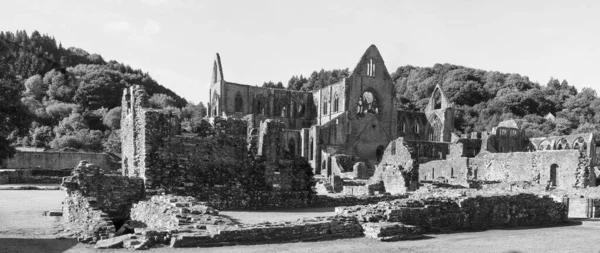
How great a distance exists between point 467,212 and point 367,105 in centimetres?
5341

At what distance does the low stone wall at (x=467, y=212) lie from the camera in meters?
13.0

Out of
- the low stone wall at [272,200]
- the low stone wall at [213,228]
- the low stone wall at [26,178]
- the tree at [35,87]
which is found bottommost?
the low stone wall at [26,178]

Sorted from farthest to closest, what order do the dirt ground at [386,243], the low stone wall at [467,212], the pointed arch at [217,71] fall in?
the pointed arch at [217,71] < the low stone wall at [467,212] < the dirt ground at [386,243]

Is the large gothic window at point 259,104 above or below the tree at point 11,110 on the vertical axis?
above

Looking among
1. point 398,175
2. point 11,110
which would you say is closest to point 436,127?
point 398,175

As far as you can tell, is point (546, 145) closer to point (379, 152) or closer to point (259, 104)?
point (379, 152)

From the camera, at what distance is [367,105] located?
221 ft

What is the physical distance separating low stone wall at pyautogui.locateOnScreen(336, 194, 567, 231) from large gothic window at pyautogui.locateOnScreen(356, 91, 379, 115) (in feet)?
161

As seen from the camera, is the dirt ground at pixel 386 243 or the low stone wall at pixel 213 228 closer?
the low stone wall at pixel 213 228

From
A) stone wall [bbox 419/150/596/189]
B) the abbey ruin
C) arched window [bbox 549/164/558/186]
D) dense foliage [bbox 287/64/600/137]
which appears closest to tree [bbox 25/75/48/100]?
dense foliage [bbox 287/64/600/137]

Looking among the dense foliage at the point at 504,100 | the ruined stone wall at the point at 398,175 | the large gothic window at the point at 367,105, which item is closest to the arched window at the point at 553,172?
the ruined stone wall at the point at 398,175

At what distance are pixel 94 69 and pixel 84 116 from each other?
2023cm

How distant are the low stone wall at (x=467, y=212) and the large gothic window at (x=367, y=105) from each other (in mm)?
48973

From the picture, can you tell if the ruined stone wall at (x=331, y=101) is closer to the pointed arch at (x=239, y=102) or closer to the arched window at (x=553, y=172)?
the pointed arch at (x=239, y=102)
